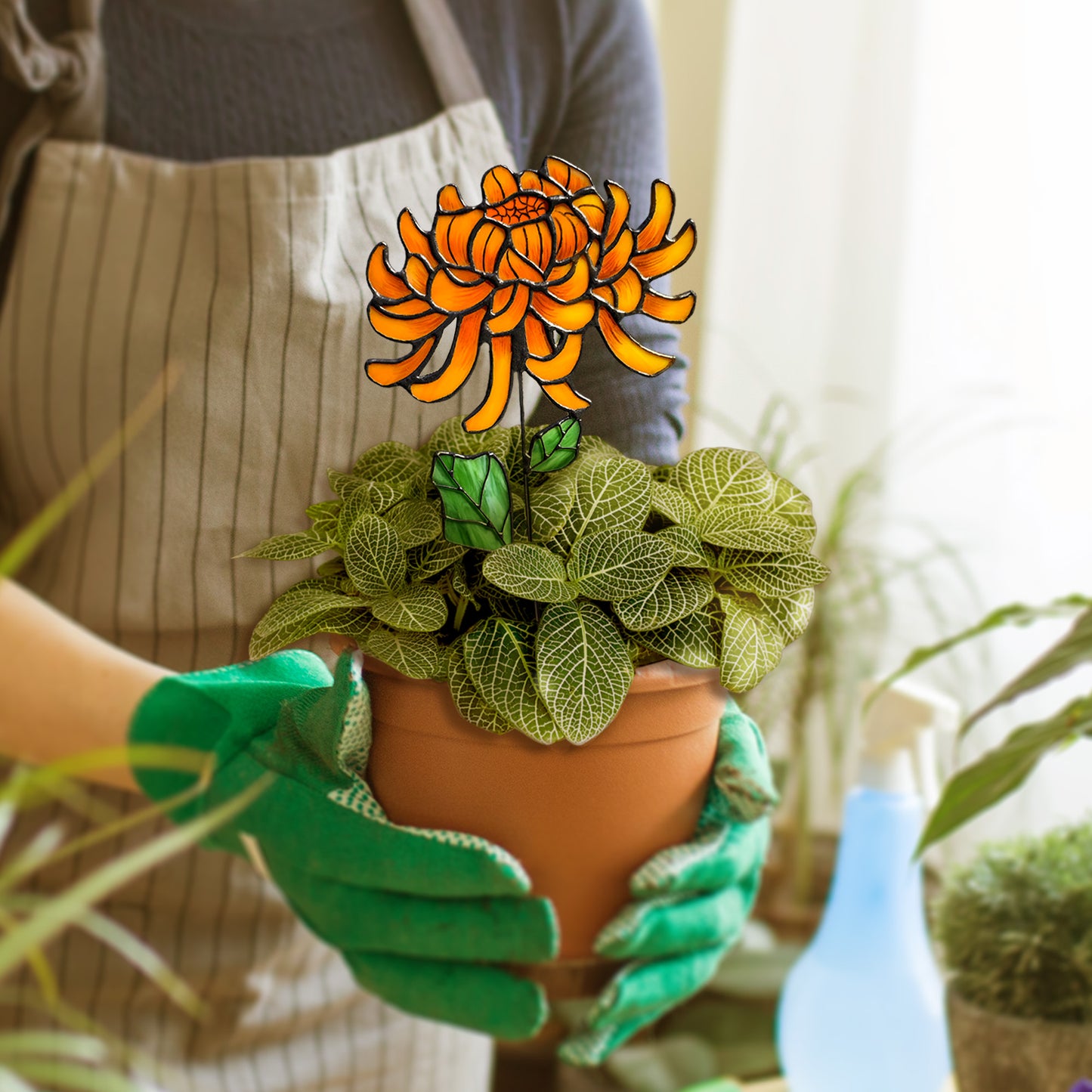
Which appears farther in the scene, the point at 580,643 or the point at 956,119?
the point at 956,119

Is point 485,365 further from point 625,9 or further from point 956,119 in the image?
point 956,119

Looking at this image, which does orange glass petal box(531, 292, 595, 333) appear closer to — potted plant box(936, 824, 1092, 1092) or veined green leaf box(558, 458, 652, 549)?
veined green leaf box(558, 458, 652, 549)

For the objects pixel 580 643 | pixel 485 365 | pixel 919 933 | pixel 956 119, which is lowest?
pixel 919 933

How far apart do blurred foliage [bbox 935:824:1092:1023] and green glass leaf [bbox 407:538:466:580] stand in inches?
13.2

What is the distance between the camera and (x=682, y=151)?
808mm

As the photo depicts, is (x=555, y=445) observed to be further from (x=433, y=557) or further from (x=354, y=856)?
(x=354, y=856)

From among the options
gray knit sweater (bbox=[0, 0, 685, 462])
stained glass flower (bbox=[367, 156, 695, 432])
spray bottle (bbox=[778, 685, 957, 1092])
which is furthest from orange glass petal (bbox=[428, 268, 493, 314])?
spray bottle (bbox=[778, 685, 957, 1092])

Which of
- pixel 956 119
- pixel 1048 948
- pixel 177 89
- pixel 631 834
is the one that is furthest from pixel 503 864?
pixel 956 119

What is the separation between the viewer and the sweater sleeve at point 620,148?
16.9 inches

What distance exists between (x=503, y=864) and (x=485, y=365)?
0.19 metres

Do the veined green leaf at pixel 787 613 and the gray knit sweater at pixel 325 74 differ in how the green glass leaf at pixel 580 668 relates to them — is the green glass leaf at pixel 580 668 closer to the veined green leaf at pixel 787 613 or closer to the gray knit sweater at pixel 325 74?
the veined green leaf at pixel 787 613

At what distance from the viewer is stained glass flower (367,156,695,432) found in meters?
0.34

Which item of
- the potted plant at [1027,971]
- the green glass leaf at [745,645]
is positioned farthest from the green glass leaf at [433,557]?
the potted plant at [1027,971]

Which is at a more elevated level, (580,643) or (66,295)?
(66,295)
